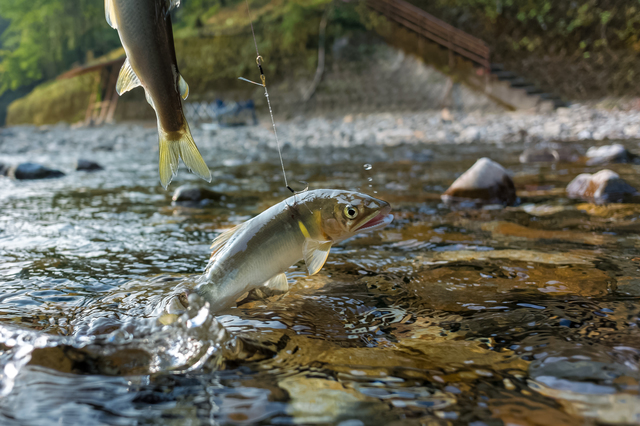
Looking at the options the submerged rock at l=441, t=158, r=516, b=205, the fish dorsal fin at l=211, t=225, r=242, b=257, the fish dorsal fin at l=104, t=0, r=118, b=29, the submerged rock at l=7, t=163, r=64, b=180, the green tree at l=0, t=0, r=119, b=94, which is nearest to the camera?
the fish dorsal fin at l=104, t=0, r=118, b=29

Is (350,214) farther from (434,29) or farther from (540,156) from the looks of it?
(434,29)

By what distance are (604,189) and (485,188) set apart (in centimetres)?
105

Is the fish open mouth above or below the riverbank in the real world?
below

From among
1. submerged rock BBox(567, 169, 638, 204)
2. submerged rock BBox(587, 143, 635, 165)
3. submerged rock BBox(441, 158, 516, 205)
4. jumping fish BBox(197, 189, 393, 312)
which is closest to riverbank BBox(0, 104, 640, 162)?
submerged rock BBox(587, 143, 635, 165)

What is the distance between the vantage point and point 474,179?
4.61m

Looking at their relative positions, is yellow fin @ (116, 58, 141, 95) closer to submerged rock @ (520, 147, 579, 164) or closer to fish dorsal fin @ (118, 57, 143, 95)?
fish dorsal fin @ (118, 57, 143, 95)

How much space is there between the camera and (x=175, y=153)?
6.50ft

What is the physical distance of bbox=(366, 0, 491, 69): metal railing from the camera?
1858 centimetres

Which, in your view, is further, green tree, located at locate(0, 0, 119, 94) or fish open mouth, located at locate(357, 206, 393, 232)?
green tree, located at locate(0, 0, 119, 94)

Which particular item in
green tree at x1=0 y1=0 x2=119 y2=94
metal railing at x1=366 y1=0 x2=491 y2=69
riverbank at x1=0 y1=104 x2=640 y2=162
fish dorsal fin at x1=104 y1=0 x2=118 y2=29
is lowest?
fish dorsal fin at x1=104 y1=0 x2=118 y2=29

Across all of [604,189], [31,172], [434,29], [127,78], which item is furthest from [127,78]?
[434,29]

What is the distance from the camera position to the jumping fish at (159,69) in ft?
5.98

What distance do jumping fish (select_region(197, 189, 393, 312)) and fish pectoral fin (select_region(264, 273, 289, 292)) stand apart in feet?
0.28

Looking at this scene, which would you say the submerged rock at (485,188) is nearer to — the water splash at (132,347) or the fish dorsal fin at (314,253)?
the fish dorsal fin at (314,253)
